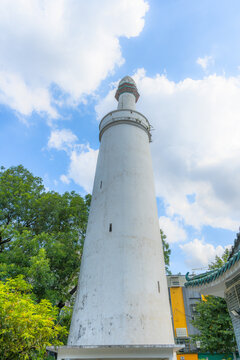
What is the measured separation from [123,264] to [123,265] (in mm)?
44

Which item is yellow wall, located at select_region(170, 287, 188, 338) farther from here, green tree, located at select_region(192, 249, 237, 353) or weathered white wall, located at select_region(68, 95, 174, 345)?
weathered white wall, located at select_region(68, 95, 174, 345)

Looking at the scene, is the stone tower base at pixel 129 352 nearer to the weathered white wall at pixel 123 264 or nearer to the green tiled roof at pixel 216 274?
the weathered white wall at pixel 123 264

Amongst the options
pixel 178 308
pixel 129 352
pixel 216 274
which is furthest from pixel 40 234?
pixel 178 308

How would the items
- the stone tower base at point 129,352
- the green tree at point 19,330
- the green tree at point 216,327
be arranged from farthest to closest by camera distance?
the green tree at point 216,327, the stone tower base at point 129,352, the green tree at point 19,330

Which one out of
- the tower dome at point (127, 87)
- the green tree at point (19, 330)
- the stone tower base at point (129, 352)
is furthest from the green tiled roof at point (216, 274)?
the tower dome at point (127, 87)

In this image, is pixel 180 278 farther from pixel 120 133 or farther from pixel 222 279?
pixel 222 279

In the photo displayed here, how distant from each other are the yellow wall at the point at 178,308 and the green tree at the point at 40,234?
19.1 metres

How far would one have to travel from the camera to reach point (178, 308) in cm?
3216

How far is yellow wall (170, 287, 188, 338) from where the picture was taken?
103ft

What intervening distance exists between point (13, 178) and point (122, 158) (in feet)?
32.0

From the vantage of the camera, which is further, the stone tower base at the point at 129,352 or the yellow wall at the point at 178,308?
the yellow wall at the point at 178,308

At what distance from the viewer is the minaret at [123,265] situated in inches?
394

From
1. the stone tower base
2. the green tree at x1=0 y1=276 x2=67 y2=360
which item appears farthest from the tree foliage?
the green tree at x1=0 y1=276 x2=67 y2=360

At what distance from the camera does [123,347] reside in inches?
334
